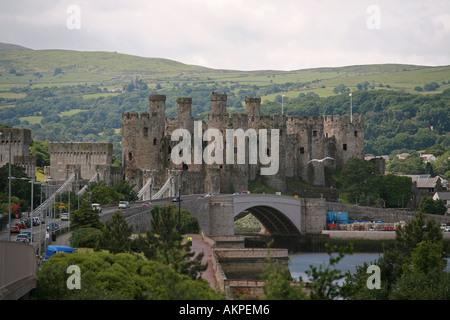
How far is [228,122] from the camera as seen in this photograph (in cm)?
10294

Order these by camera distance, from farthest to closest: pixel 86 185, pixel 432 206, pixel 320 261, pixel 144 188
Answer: pixel 432 206 → pixel 144 188 → pixel 86 185 → pixel 320 261

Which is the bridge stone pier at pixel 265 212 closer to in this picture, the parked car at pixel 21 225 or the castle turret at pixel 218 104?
the castle turret at pixel 218 104

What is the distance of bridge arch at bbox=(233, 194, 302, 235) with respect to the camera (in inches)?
3659

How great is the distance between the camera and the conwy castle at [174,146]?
3780 inches

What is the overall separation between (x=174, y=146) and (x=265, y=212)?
35.6 feet

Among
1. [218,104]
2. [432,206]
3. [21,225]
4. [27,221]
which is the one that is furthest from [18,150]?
[432,206]

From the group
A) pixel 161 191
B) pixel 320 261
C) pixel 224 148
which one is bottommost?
pixel 320 261

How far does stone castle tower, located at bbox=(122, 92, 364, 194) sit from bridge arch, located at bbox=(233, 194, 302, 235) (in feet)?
12.8

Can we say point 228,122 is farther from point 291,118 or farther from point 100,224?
point 100,224

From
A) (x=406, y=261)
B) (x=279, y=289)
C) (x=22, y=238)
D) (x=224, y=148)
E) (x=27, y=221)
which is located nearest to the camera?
(x=279, y=289)

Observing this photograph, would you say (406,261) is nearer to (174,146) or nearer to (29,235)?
(29,235)

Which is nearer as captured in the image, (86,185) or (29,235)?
(29,235)

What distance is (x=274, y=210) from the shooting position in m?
98.3

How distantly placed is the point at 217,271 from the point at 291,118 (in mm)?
62537
